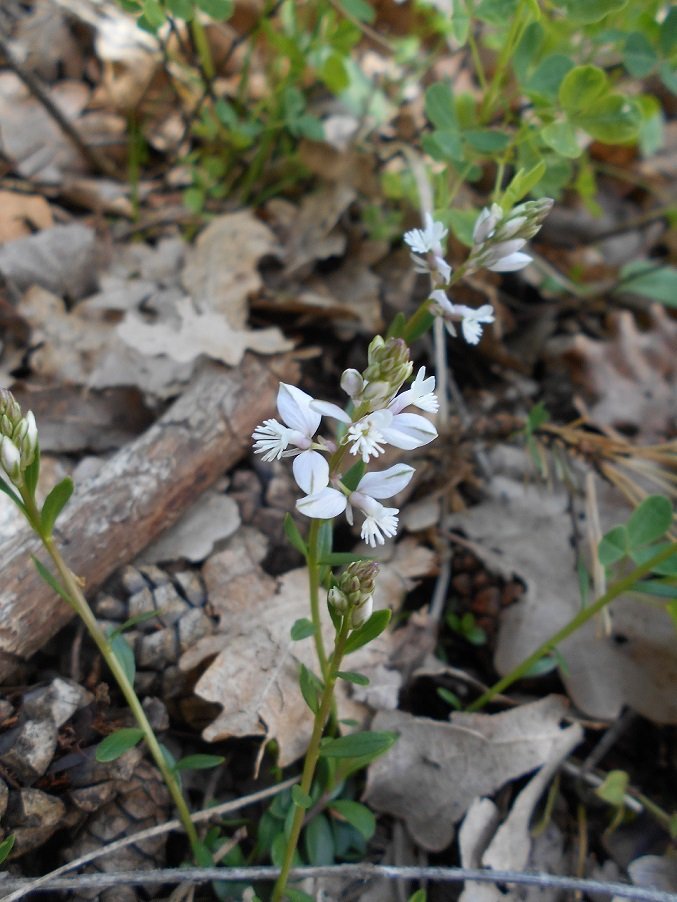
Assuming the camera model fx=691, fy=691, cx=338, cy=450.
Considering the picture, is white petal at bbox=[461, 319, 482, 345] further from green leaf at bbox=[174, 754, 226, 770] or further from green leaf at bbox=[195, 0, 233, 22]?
green leaf at bbox=[195, 0, 233, 22]

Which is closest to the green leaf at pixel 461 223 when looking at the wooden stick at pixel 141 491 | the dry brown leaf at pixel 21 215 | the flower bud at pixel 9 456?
the wooden stick at pixel 141 491

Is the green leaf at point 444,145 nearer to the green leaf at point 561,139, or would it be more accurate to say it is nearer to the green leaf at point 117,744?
the green leaf at point 561,139

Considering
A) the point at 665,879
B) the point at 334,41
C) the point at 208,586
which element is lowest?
the point at 665,879

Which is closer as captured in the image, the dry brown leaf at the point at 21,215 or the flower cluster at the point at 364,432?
the flower cluster at the point at 364,432

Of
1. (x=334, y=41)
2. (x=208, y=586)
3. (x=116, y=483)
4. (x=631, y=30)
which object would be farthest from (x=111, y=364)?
(x=631, y=30)

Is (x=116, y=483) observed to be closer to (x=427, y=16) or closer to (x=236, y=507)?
(x=236, y=507)
